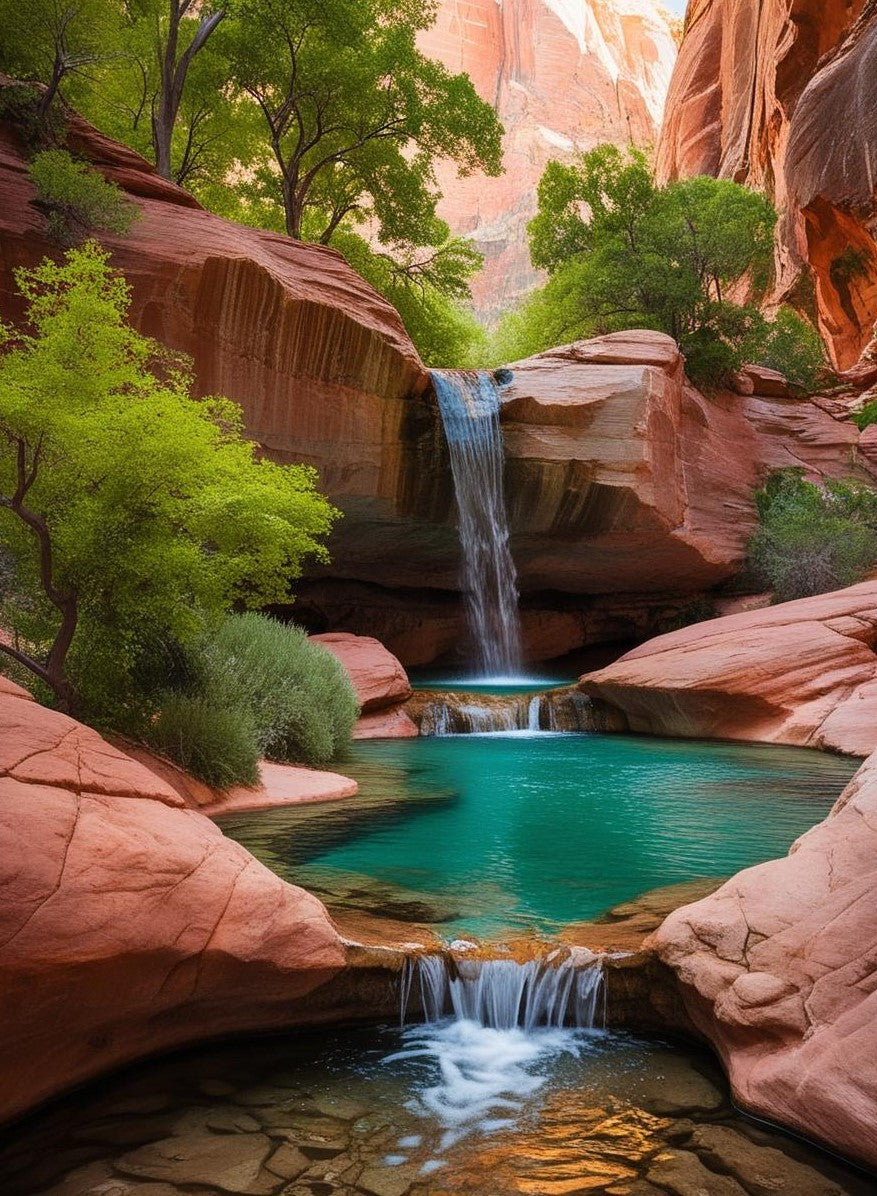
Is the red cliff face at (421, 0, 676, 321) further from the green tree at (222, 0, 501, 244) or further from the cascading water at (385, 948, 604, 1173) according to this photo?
the cascading water at (385, 948, 604, 1173)

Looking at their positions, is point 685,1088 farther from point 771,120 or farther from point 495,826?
point 771,120

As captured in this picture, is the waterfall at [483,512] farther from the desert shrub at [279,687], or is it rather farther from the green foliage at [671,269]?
the desert shrub at [279,687]

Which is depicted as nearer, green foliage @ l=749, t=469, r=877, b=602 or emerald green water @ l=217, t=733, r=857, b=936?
emerald green water @ l=217, t=733, r=857, b=936

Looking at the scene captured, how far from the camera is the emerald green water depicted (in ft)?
18.9

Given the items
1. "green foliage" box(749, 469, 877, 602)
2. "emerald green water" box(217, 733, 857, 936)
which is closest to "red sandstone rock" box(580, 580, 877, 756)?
"emerald green water" box(217, 733, 857, 936)

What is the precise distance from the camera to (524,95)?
8825 centimetres

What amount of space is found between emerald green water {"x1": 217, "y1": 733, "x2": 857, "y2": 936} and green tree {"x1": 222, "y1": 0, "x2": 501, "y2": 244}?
1516 cm

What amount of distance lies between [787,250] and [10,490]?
31.3 m

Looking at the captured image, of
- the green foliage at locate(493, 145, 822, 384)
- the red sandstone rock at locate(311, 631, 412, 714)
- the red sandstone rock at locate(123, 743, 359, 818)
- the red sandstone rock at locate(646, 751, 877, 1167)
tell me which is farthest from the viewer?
the green foliage at locate(493, 145, 822, 384)

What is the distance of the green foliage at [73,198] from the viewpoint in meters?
12.5

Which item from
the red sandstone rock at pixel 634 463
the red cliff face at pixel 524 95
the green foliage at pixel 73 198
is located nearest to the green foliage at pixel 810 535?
the red sandstone rock at pixel 634 463

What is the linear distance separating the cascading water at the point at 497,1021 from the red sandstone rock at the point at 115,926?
0.55 metres

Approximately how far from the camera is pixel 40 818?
152 inches

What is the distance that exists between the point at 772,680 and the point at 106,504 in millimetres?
9399
